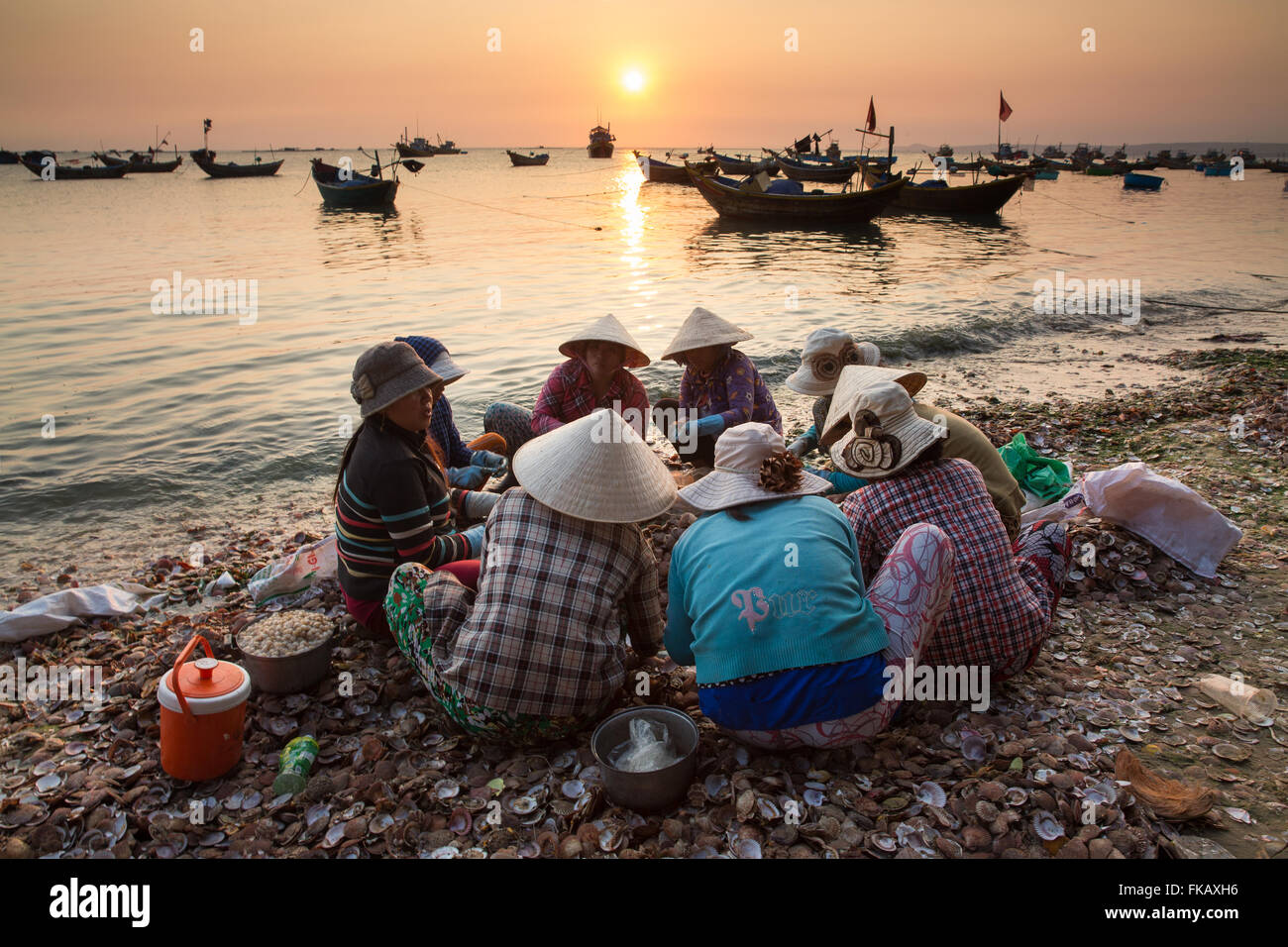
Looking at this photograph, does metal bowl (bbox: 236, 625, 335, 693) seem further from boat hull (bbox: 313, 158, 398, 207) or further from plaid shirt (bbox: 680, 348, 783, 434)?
boat hull (bbox: 313, 158, 398, 207)

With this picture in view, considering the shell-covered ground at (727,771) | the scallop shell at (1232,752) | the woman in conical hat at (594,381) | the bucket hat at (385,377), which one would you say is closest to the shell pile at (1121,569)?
the shell-covered ground at (727,771)

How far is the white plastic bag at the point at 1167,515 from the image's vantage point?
4141mm

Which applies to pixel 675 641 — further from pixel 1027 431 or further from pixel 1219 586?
pixel 1027 431

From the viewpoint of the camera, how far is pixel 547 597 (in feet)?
8.75

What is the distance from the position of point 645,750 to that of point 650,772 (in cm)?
21

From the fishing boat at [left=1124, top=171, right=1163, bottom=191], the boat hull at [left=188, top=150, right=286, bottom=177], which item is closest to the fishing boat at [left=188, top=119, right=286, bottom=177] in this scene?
the boat hull at [left=188, top=150, right=286, bottom=177]

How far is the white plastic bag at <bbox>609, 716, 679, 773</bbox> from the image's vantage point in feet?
8.64

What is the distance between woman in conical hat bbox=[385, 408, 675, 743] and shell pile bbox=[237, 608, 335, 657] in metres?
0.62

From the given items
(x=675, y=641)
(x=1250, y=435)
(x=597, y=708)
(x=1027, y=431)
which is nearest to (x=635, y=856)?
(x=597, y=708)

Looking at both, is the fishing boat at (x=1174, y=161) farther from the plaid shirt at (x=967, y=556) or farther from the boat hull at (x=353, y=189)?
the plaid shirt at (x=967, y=556)

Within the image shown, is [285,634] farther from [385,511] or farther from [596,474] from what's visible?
[596,474]

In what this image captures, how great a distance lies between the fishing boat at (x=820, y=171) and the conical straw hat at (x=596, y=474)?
152 ft

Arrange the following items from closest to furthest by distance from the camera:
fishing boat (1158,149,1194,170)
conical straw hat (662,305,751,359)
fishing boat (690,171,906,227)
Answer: conical straw hat (662,305,751,359), fishing boat (690,171,906,227), fishing boat (1158,149,1194,170)

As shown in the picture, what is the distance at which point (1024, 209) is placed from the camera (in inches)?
1615
